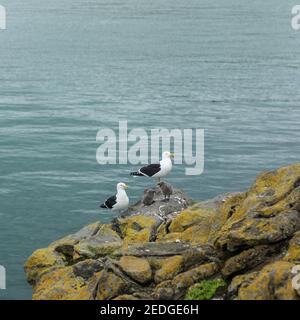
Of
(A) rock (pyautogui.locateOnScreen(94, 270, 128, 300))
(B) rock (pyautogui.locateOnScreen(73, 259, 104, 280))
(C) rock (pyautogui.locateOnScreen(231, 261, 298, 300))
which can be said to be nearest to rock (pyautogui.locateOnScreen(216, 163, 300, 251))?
(C) rock (pyautogui.locateOnScreen(231, 261, 298, 300))

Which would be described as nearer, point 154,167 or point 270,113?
point 154,167

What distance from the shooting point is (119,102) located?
238 feet

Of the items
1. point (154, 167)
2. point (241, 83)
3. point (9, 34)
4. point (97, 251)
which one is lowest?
point (97, 251)

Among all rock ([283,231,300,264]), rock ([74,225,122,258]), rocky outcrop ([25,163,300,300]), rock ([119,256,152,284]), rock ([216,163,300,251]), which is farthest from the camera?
rock ([74,225,122,258])

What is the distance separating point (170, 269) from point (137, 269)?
0.91 meters

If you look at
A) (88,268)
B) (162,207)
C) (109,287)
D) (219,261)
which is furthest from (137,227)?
(219,261)

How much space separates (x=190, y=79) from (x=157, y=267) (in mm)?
67148

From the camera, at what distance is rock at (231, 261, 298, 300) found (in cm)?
1602

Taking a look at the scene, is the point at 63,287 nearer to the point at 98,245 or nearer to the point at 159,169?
the point at 98,245

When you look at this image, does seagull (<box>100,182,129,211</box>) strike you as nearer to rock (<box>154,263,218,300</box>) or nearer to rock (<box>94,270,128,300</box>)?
rock (<box>94,270,128,300</box>)

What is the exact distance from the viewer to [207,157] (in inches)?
2029
